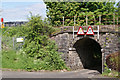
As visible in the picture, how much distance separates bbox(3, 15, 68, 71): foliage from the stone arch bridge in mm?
714

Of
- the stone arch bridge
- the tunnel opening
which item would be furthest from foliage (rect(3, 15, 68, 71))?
the tunnel opening

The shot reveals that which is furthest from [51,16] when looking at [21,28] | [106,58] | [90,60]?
[106,58]

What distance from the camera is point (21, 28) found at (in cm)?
1830

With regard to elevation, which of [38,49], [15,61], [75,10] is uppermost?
[75,10]

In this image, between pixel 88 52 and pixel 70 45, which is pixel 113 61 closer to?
pixel 70 45

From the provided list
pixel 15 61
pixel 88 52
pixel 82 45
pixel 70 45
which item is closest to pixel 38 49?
pixel 15 61

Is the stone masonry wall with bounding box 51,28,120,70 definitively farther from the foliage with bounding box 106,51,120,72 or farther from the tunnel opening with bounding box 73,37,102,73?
the foliage with bounding box 106,51,120,72

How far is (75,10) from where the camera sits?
72.3ft

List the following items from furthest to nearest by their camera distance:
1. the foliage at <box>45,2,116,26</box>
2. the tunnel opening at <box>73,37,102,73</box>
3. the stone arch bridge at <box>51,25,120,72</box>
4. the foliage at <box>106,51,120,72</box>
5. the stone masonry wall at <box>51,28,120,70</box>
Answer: the foliage at <box>45,2,116,26</box> → the tunnel opening at <box>73,37,102,73</box> → the stone masonry wall at <box>51,28,120,70</box> → the stone arch bridge at <box>51,25,120,72</box> → the foliage at <box>106,51,120,72</box>

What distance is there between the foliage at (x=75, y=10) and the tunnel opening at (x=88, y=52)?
340cm

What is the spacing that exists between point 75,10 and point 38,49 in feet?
27.1

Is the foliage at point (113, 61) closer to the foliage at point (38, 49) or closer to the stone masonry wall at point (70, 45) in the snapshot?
the stone masonry wall at point (70, 45)

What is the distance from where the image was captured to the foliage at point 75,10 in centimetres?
2191

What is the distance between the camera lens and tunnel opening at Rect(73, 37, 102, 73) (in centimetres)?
1712
